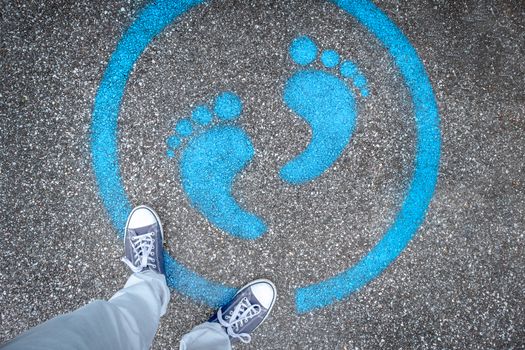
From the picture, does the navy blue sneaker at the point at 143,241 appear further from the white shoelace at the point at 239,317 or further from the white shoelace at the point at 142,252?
the white shoelace at the point at 239,317

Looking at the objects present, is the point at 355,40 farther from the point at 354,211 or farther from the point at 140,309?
the point at 140,309

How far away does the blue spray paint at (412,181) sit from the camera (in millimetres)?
2400

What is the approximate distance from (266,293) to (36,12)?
210 centimetres

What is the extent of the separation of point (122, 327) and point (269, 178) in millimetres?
1103

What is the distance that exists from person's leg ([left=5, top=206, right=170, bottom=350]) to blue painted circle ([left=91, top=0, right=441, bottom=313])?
5.6 inches

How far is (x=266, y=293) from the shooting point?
237cm

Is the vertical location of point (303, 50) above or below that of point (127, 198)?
above

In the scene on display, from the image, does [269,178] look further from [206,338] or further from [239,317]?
[206,338]

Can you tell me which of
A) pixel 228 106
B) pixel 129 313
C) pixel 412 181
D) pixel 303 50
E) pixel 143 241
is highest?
pixel 303 50

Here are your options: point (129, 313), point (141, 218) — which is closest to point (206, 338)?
point (129, 313)

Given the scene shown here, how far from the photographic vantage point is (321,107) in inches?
94.3

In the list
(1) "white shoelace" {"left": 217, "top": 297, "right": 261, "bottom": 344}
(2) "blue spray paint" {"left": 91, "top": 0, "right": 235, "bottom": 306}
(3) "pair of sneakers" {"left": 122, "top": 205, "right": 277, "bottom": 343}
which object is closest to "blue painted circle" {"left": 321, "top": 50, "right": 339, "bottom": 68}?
(2) "blue spray paint" {"left": 91, "top": 0, "right": 235, "bottom": 306}

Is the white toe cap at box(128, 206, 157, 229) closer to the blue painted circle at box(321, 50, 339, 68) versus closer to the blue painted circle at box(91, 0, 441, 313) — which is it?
the blue painted circle at box(91, 0, 441, 313)

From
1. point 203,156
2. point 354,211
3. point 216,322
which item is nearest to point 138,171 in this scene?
point 203,156
